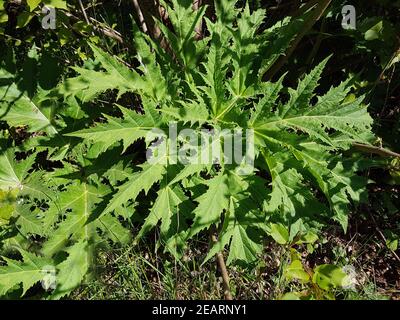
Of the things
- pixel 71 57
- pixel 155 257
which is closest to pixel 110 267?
pixel 155 257

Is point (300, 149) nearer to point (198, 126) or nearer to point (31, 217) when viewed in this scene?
point (198, 126)

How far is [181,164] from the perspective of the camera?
200cm

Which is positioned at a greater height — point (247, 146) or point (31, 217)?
point (247, 146)

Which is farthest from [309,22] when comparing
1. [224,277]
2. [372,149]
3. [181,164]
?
[224,277]

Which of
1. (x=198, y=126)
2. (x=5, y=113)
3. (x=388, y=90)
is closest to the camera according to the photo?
(x=198, y=126)

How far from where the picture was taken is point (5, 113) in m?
2.31

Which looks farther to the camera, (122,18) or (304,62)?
(122,18)

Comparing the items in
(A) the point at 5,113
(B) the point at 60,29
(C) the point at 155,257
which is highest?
(B) the point at 60,29

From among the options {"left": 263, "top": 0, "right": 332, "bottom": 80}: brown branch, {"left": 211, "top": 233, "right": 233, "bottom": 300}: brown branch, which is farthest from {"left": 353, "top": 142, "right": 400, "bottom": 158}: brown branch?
{"left": 211, "top": 233, "right": 233, "bottom": 300}: brown branch

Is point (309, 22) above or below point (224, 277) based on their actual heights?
above

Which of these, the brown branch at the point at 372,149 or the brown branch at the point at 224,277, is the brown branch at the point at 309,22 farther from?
the brown branch at the point at 224,277

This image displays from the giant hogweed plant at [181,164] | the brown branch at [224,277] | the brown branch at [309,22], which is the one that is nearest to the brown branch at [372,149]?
the giant hogweed plant at [181,164]

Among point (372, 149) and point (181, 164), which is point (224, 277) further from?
point (372, 149)

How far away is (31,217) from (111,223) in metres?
0.47
